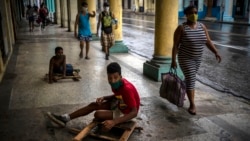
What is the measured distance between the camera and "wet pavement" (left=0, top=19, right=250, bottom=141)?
14.4ft

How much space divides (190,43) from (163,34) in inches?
88.9

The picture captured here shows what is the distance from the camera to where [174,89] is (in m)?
5.36

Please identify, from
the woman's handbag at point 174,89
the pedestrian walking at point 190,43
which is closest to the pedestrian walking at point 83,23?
the woman's handbag at point 174,89

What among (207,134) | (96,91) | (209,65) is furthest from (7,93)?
(209,65)

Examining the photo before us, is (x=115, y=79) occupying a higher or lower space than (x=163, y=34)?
lower

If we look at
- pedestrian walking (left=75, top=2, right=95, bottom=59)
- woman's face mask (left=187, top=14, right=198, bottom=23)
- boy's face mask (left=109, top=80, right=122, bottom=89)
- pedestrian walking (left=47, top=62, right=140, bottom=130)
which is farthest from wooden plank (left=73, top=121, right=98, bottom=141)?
pedestrian walking (left=75, top=2, right=95, bottom=59)

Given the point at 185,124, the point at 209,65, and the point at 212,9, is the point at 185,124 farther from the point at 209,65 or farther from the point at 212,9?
the point at 212,9

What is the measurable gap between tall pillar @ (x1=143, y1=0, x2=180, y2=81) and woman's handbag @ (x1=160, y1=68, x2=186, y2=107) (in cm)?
160

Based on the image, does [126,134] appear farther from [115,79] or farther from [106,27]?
[106,27]

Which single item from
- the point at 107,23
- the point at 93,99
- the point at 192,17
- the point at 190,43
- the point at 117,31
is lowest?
the point at 93,99

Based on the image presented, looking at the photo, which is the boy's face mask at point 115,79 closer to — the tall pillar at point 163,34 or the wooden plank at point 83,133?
the wooden plank at point 83,133

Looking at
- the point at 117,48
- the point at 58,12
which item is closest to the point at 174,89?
the point at 117,48

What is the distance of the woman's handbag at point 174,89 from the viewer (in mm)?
5293

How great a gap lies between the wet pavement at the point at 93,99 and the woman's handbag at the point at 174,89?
0.57 feet
